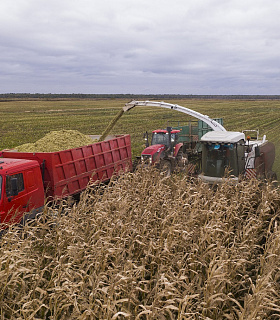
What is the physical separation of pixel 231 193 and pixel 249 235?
255 cm

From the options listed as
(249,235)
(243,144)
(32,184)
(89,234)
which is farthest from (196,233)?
(243,144)

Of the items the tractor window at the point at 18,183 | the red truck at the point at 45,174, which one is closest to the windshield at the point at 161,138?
the red truck at the point at 45,174

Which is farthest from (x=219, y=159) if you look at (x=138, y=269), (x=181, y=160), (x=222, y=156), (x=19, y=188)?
(x=138, y=269)

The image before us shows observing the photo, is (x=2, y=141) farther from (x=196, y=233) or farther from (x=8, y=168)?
(x=196, y=233)

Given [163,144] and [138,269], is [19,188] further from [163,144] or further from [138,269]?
[163,144]

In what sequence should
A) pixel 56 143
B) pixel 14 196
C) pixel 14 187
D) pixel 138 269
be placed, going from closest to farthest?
pixel 138 269, pixel 14 187, pixel 14 196, pixel 56 143

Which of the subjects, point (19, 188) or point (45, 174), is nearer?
point (19, 188)

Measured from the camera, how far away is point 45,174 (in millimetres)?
8734

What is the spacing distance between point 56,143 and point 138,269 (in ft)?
23.2

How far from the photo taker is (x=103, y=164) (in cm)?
1107

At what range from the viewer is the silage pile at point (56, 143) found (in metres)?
10.0

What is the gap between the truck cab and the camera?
7.03 metres

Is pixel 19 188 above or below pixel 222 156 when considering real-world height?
below

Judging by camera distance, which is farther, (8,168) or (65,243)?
(8,168)
